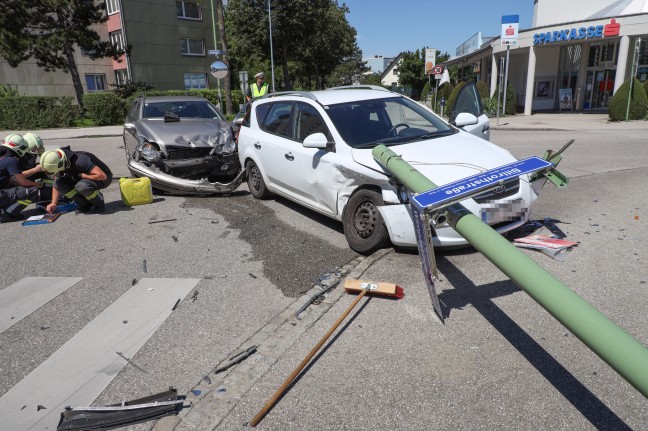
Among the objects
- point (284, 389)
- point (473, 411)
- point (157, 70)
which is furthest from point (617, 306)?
point (157, 70)

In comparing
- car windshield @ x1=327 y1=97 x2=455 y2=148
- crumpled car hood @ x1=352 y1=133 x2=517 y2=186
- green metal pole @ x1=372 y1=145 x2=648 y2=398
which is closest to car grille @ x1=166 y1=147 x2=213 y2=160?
car windshield @ x1=327 y1=97 x2=455 y2=148

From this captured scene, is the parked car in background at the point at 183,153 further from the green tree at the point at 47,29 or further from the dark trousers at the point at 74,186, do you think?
the green tree at the point at 47,29

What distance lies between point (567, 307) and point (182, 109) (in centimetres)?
955

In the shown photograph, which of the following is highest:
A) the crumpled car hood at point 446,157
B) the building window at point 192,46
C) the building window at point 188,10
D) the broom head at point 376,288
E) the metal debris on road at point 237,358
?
the building window at point 188,10

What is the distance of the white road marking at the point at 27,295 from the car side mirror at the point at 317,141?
295 cm

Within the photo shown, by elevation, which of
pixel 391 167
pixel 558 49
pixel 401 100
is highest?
pixel 558 49

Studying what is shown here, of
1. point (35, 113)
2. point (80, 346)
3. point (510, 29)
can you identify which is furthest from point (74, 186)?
point (35, 113)

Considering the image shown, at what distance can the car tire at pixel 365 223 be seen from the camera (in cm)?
508

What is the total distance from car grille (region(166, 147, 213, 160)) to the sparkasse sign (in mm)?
22957

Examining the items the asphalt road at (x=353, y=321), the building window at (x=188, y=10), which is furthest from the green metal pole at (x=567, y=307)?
the building window at (x=188, y=10)

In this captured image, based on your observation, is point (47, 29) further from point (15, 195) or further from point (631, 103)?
point (631, 103)

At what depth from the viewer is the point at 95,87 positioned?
1634 inches

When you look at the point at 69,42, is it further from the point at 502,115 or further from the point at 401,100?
the point at 401,100

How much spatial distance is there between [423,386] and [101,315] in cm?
293
